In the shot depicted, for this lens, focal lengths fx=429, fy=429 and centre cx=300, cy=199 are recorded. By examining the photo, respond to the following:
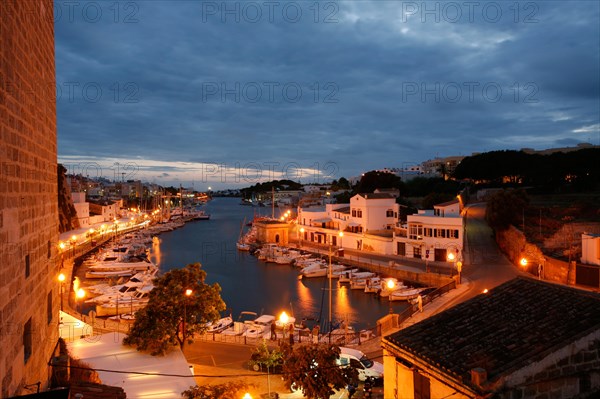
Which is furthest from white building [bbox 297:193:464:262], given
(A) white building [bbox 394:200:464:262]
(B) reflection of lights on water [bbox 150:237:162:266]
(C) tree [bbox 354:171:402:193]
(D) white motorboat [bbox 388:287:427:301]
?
(C) tree [bbox 354:171:402:193]

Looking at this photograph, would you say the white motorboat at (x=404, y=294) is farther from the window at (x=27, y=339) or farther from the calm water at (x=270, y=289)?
the window at (x=27, y=339)

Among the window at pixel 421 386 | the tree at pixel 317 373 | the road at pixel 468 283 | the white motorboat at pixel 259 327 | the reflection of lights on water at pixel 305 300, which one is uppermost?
the window at pixel 421 386

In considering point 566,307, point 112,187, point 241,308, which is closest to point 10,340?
point 566,307

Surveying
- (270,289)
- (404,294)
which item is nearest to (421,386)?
(404,294)

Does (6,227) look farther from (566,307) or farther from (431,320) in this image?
(566,307)

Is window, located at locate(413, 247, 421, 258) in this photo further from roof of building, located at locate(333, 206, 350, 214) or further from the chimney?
the chimney

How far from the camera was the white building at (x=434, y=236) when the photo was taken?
93.1ft

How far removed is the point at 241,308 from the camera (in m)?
26.2

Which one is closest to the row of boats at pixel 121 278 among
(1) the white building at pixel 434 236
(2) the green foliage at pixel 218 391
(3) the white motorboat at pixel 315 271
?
(2) the green foliage at pixel 218 391

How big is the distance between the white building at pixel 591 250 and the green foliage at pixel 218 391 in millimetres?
17208

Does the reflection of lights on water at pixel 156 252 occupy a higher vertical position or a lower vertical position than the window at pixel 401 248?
lower

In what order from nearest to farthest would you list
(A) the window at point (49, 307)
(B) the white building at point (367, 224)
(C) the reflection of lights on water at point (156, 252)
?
(A) the window at point (49, 307), (B) the white building at point (367, 224), (C) the reflection of lights on water at point (156, 252)

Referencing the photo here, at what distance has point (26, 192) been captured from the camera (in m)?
5.76

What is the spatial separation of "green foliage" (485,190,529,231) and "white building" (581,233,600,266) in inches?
383
